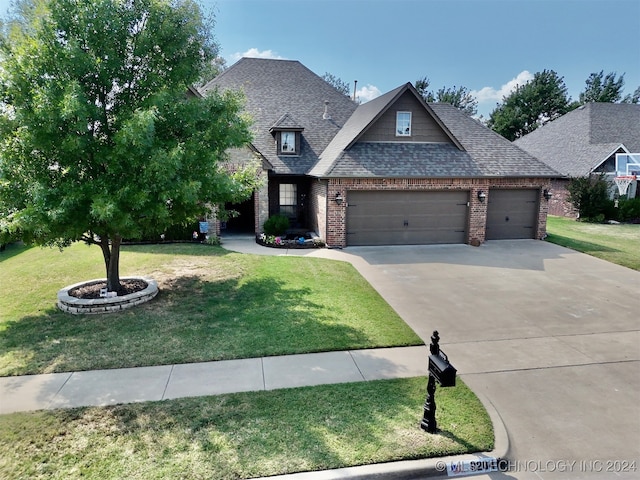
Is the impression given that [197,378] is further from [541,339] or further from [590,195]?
[590,195]

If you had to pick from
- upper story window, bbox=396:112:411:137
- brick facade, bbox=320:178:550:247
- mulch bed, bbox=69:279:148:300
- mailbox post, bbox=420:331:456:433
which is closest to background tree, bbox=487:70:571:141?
brick facade, bbox=320:178:550:247

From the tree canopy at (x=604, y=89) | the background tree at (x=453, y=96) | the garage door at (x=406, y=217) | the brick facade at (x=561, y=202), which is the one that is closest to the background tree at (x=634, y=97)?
the tree canopy at (x=604, y=89)

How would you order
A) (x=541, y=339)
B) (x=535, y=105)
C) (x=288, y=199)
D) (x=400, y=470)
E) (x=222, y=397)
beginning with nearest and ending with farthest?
(x=400, y=470) → (x=222, y=397) → (x=541, y=339) → (x=288, y=199) → (x=535, y=105)

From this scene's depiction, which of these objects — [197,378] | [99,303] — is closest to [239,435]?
[197,378]

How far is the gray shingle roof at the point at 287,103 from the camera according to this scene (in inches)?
719

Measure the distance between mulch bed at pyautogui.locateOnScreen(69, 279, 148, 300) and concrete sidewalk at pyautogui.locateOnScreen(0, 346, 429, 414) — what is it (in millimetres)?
3581

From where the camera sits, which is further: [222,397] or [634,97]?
[634,97]

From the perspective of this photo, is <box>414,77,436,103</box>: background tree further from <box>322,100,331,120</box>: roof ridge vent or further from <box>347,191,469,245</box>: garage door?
<box>347,191,469,245</box>: garage door

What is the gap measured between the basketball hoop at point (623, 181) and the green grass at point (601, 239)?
7.44 ft

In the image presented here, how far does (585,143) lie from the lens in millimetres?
26625

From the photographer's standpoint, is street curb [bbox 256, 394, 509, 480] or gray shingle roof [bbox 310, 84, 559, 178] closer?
street curb [bbox 256, 394, 509, 480]

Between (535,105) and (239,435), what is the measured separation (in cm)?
4849

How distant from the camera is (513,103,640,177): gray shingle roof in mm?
25047

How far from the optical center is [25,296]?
31.7 ft
